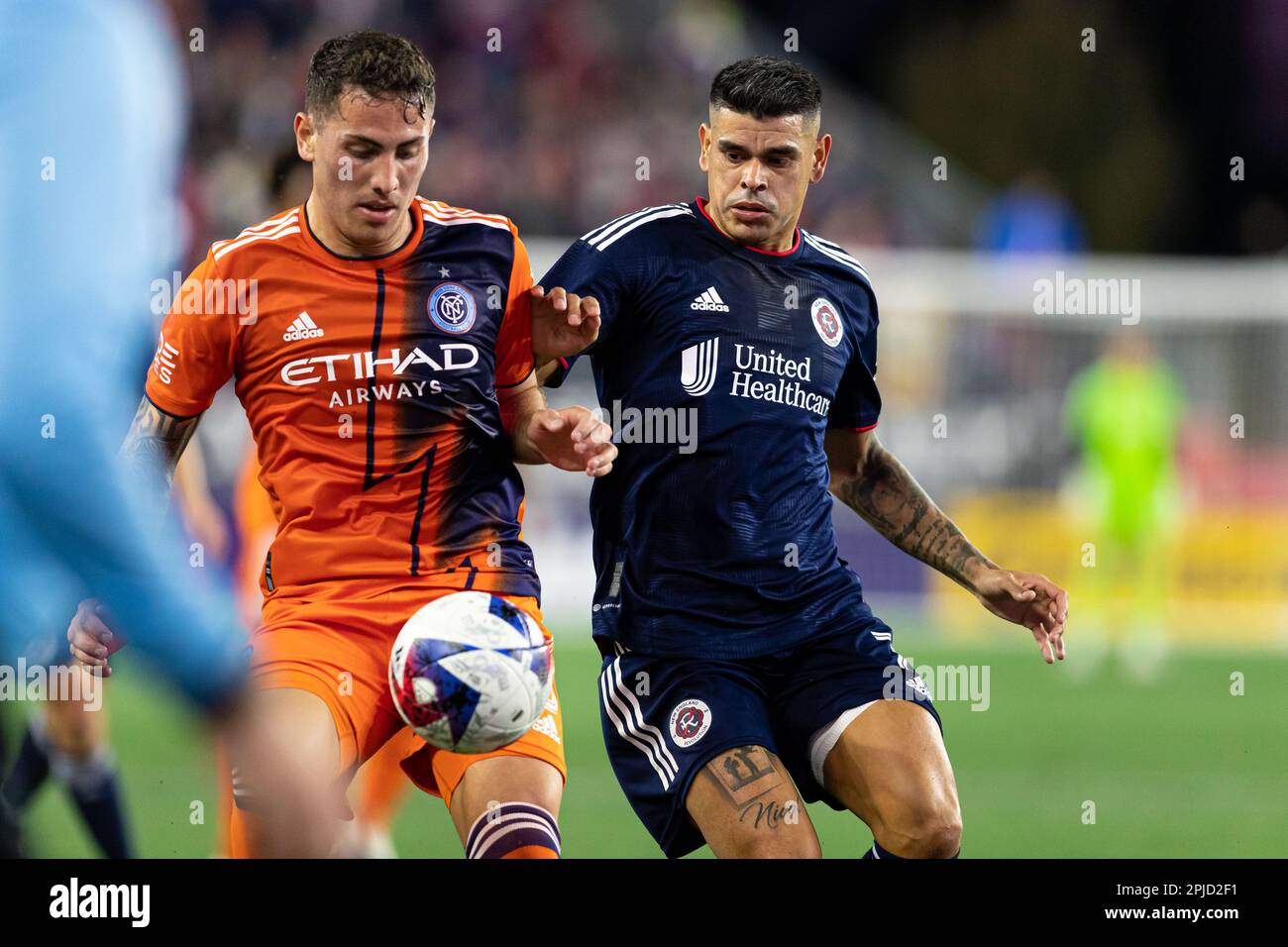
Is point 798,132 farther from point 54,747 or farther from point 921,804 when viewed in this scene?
point 54,747

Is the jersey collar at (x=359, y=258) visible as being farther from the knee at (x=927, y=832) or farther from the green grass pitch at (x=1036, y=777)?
the knee at (x=927, y=832)

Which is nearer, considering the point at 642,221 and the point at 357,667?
the point at 357,667

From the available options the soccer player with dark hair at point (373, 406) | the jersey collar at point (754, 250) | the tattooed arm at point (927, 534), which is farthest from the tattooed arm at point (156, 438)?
the tattooed arm at point (927, 534)

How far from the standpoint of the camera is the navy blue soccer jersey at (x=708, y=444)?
16.6ft

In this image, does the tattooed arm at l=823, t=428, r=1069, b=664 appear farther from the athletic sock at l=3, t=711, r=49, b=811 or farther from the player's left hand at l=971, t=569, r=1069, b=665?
the athletic sock at l=3, t=711, r=49, b=811

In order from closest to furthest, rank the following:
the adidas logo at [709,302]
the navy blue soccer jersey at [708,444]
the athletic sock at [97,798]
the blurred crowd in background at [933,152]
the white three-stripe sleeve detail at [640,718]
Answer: the white three-stripe sleeve detail at [640,718] → the navy blue soccer jersey at [708,444] → the adidas logo at [709,302] → the athletic sock at [97,798] → the blurred crowd in background at [933,152]

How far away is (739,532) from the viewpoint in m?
5.06

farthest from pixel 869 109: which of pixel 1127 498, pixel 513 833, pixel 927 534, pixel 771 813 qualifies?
pixel 513 833

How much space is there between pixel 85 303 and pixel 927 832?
10.5ft

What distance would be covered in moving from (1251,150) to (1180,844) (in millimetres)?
14694

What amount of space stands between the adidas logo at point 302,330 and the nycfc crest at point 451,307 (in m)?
0.32

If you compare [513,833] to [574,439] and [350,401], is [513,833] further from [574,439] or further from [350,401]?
[350,401]

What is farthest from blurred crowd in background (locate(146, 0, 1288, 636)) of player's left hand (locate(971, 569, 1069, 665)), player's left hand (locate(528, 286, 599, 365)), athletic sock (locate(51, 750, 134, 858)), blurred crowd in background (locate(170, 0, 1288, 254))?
player's left hand (locate(971, 569, 1069, 665))

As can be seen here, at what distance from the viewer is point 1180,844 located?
788 centimetres
